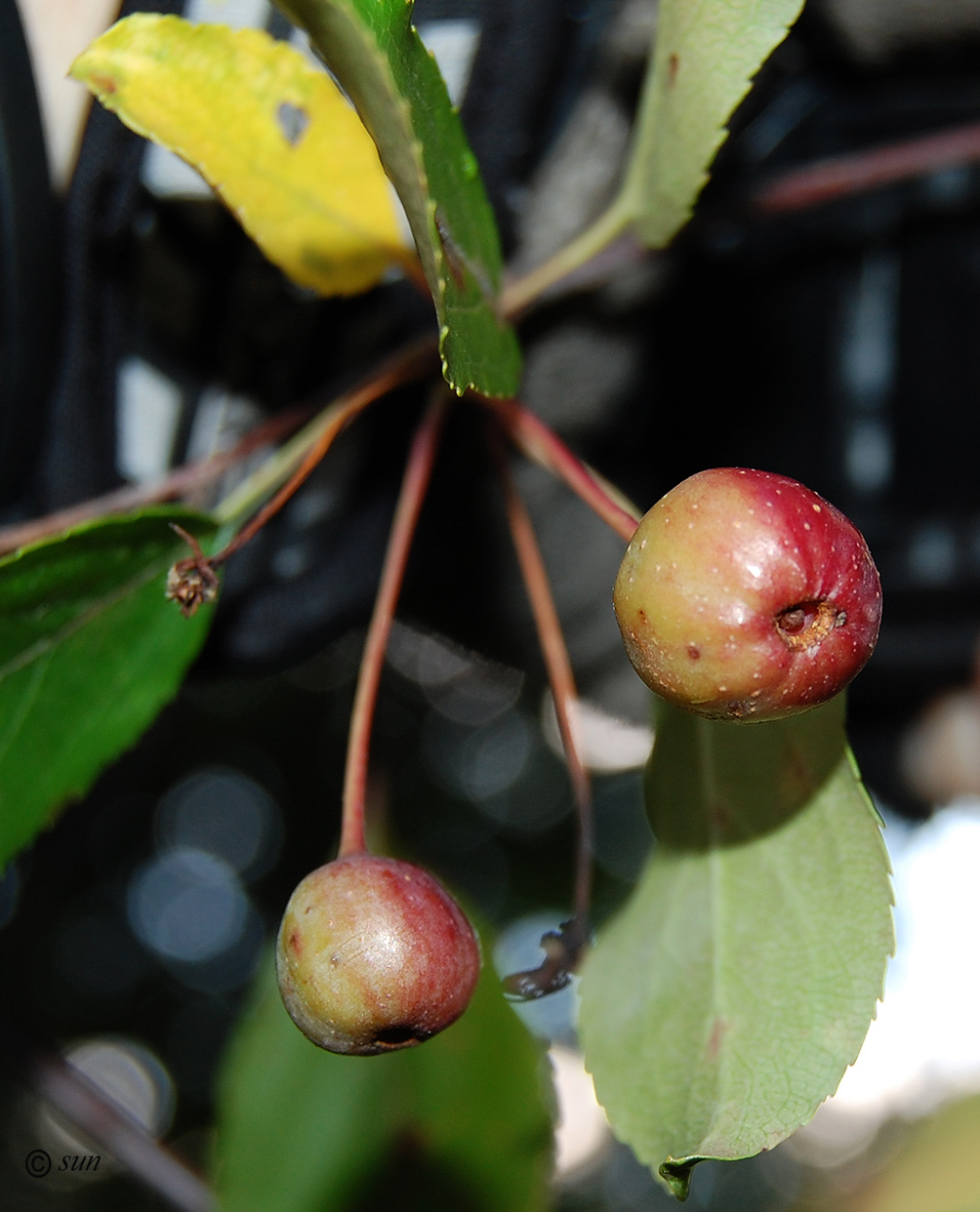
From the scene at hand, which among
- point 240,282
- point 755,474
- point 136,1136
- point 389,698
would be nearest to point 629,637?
point 755,474

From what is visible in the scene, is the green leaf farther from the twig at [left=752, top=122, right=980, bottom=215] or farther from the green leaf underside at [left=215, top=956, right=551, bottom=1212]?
the twig at [left=752, top=122, right=980, bottom=215]

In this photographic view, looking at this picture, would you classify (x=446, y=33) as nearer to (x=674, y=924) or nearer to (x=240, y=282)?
(x=240, y=282)

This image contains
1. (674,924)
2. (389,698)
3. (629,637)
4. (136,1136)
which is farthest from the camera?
(389,698)

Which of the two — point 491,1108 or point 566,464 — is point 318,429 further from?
point 491,1108

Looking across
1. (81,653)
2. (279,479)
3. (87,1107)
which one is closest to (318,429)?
(279,479)
